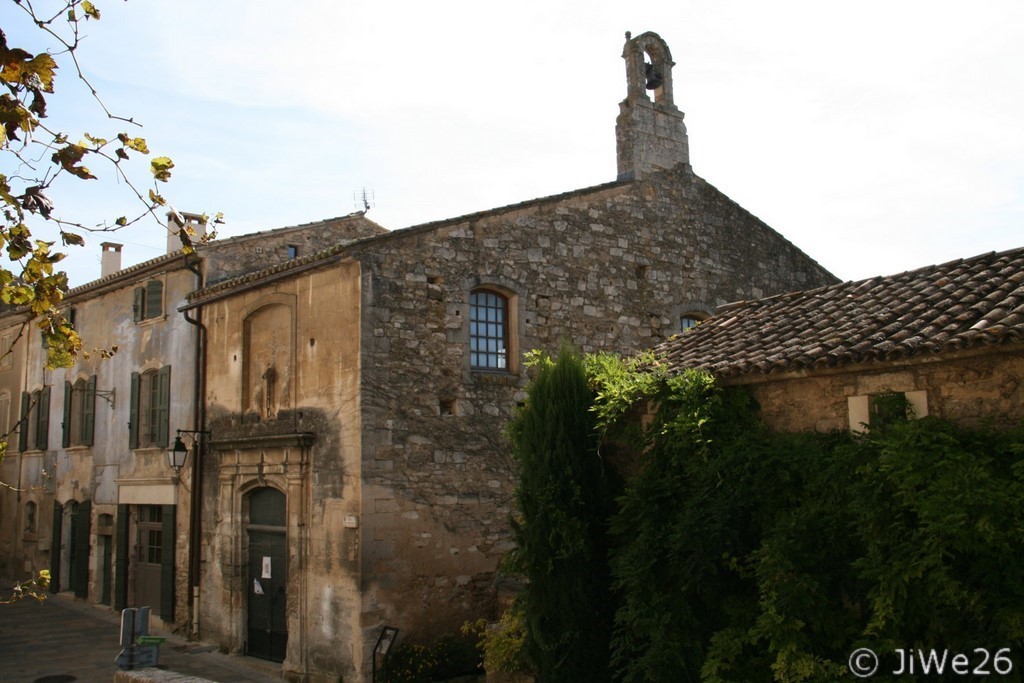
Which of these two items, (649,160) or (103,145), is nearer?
(103,145)

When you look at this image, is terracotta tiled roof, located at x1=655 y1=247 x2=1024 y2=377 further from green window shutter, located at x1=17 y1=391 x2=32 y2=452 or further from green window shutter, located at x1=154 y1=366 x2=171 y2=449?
green window shutter, located at x1=17 y1=391 x2=32 y2=452

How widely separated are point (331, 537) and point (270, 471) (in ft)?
6.45

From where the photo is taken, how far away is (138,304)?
19.0 m

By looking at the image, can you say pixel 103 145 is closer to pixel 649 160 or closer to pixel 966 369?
pixel 966 369

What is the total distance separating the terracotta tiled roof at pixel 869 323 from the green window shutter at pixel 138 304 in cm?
1259

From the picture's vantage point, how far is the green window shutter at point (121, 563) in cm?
1847

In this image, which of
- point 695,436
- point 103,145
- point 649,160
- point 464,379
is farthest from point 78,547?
point 103,145

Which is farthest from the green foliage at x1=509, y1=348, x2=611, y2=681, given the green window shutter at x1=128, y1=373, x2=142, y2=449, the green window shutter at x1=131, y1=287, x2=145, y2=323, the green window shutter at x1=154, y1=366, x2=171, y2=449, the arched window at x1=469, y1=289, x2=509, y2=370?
the green window shutter at x1=131, y1=287, x2=145, y2=323

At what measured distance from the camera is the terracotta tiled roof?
723 cm

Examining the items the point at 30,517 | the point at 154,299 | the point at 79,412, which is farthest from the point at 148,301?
the point at 30,517

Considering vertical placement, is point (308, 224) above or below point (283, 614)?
above

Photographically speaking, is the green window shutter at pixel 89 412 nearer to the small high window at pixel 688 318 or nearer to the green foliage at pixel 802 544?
the small high window at pixel 688 318

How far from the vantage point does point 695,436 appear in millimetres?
8547

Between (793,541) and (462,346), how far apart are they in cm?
718
